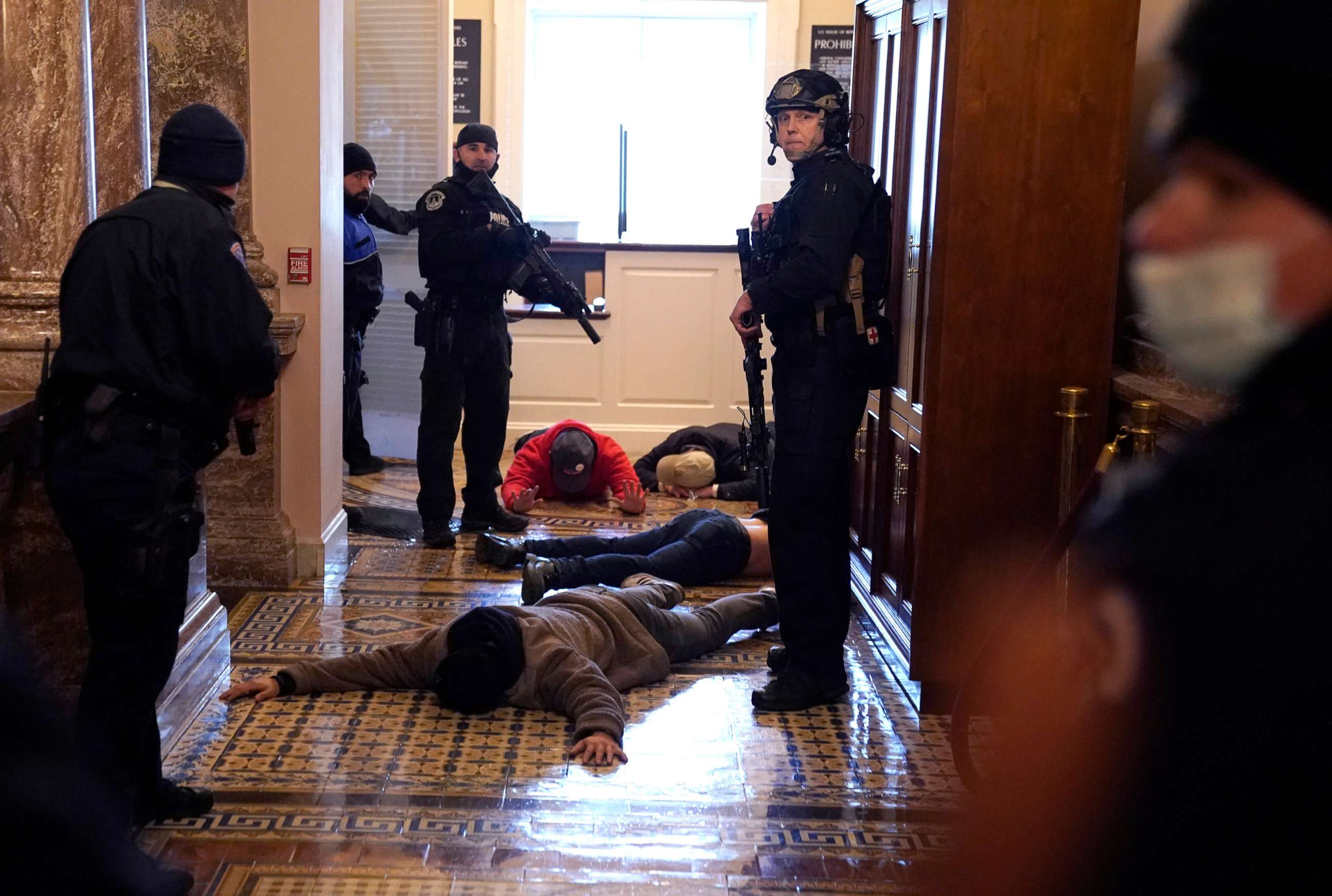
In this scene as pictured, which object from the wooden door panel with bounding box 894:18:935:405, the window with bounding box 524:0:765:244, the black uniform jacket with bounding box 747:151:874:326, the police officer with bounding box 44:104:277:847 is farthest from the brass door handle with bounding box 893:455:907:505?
the window with bounding box 524:0:765:244

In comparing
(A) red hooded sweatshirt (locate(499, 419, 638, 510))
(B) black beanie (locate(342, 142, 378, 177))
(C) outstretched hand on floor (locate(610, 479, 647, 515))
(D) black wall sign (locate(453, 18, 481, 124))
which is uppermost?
(D) black wall sign (locate(453, 18, 481, 124))

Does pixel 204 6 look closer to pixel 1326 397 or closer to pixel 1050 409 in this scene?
pixel 1050 409

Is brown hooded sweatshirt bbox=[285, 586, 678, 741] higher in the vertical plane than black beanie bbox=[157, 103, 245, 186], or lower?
lower

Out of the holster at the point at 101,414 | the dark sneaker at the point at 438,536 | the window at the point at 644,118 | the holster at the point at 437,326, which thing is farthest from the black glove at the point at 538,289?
the holster at the point at 101,414

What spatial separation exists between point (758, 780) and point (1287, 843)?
98.4 inches

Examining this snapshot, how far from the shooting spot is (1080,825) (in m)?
0.78

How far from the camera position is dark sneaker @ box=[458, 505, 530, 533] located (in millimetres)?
5586

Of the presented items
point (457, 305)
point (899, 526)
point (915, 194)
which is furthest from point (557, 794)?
point (457, 305)

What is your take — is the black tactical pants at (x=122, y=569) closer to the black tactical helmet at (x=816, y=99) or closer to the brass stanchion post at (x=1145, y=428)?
the black tactical helmet at (x=816, y=99)

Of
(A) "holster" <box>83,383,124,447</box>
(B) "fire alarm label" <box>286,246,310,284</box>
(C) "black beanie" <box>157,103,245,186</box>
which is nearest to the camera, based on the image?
(A) "holster" <box>83,383,124,447</box>

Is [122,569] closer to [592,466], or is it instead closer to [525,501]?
[525,501]

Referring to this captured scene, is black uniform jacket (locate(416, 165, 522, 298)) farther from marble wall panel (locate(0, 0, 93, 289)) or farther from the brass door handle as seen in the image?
marble wall panel (locate(0, 0, 93, 289))

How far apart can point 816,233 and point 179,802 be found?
6.63 feet

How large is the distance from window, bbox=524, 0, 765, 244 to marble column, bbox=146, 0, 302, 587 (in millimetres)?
3285
